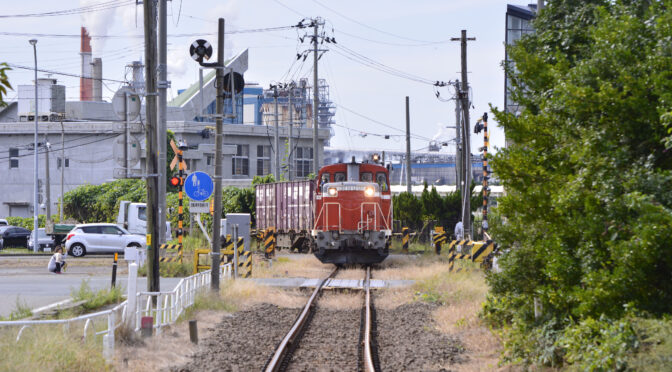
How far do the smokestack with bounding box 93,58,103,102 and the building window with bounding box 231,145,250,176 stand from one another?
14067 mm

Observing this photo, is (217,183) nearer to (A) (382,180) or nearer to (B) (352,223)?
(B) (352,223)

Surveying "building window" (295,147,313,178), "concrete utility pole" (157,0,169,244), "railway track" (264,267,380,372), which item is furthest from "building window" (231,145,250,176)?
"railway track" (264,267,380,372)

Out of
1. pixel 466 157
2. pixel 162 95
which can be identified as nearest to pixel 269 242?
pixel 162 95

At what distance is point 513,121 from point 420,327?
18.8 ft

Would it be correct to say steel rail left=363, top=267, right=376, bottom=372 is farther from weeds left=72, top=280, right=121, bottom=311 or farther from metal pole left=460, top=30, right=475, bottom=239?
metal pole left=460, top=30, right=475, bottom=239

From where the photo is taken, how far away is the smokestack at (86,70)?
70.9m

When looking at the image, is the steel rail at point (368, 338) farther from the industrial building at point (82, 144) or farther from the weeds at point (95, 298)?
the industrial building at point (82, 144)

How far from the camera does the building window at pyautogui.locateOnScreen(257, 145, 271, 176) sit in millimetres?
68562

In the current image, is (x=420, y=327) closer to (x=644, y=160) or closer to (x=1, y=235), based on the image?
(x=644, y=160)

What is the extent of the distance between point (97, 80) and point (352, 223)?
1975 inches

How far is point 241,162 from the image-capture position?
67.4 metres

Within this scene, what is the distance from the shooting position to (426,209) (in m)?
44.5

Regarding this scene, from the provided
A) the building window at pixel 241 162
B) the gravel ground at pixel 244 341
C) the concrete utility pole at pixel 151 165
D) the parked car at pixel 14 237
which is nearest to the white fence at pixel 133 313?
the concrete utility pole at pixel 151 165

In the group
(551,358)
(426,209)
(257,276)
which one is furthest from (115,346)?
(426,209)
